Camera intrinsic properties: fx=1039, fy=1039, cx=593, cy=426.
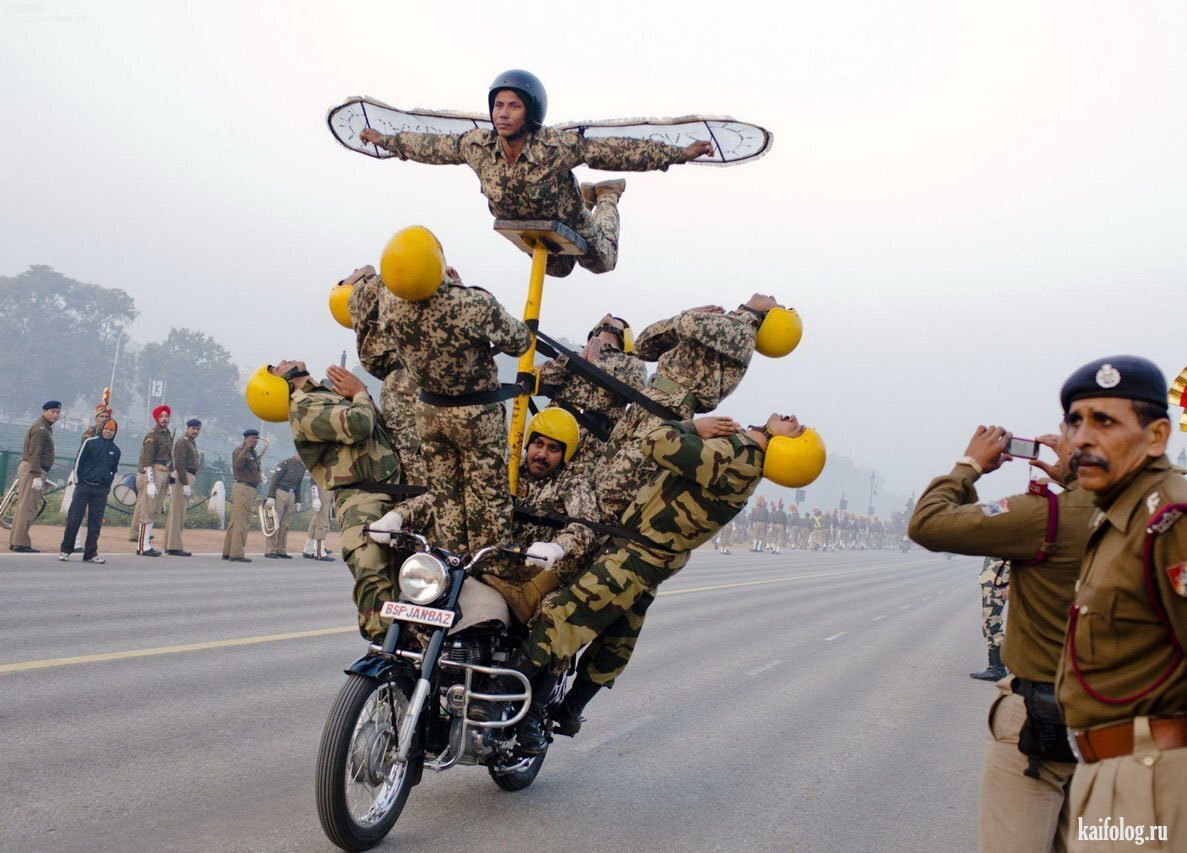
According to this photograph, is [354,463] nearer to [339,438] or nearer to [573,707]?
[339,438]

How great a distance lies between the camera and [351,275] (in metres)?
5.42

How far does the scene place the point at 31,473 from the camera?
14.7 m

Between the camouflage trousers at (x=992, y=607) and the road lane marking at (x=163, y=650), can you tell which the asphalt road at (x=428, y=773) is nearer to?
the road lane marking at (x=163, y=650)

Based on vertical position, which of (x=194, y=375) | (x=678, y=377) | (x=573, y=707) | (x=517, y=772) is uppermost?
(x=194, y=375)

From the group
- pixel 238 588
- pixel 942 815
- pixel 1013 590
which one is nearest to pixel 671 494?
pixel 1013 590

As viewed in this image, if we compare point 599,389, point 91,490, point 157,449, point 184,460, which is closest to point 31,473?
point 91,490

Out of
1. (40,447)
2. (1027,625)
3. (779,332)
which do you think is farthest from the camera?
(40,447)

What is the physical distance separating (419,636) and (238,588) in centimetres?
984

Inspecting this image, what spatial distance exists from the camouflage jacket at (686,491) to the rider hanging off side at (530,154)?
1.30 metres

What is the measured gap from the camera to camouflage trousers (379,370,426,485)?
5.46 metres

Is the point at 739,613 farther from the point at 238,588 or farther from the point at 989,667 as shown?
the point at 238,588

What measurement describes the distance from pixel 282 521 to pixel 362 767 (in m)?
17.1

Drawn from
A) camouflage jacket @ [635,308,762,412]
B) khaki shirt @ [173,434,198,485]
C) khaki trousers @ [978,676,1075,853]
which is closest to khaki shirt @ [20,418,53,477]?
khaki shirt @ [173,434,198,485]

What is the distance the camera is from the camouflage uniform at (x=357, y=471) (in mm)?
4953
